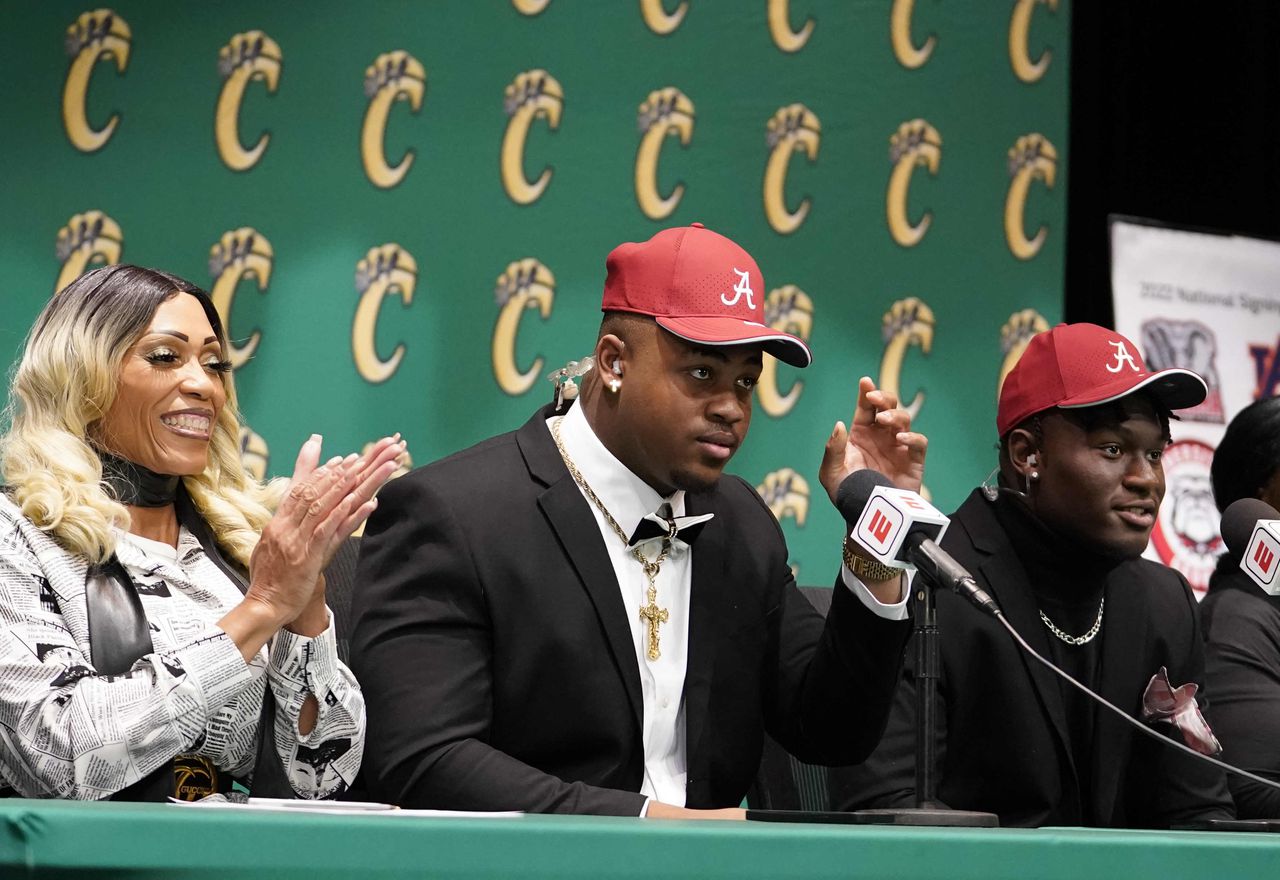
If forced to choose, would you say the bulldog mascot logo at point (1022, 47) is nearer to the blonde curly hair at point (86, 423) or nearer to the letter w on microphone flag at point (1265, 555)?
the letter w on microphone flag at point (1265, 555)

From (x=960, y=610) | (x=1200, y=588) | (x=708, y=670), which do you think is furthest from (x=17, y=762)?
(x=1200, y=588)

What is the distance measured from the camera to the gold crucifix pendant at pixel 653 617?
2529mm

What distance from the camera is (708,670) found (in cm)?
258

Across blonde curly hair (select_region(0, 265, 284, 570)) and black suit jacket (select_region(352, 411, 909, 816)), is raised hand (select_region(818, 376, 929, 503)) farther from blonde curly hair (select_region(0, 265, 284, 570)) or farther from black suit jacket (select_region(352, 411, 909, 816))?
blonde curly hair (select_region(0, 265, 284, 570))

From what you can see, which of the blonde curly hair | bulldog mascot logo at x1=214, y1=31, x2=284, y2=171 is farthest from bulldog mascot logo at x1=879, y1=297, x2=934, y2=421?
the blonde curly hair

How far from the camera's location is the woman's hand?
2191mm

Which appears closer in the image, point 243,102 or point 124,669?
point 124,669

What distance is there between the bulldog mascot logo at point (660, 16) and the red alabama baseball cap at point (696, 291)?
219cm

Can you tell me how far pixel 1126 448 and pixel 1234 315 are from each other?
8.09 feet

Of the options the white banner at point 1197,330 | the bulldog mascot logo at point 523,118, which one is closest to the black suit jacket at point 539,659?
the bulldog mascot logo at point 523,118

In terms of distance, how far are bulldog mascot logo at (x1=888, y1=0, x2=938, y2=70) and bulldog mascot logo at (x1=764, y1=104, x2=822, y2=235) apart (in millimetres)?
398

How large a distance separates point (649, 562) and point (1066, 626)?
0.83 m

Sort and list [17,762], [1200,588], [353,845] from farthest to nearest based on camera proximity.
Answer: [1200,588] < [17,762] < [353,845]

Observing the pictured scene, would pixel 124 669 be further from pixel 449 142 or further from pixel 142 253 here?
pixel 449 142
